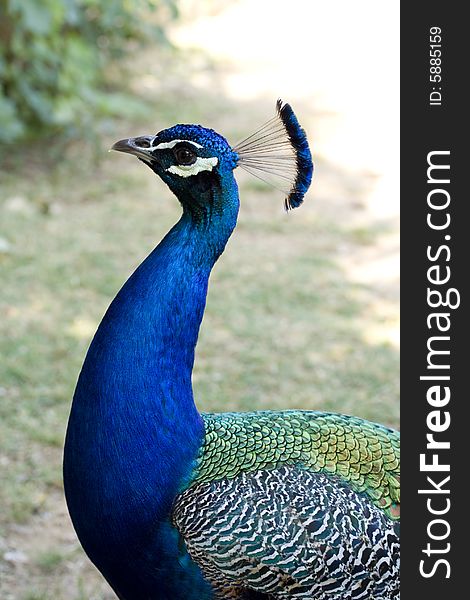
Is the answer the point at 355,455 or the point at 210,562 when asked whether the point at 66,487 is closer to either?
the point at 210,562

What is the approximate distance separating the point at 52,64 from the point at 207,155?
11.1 ft

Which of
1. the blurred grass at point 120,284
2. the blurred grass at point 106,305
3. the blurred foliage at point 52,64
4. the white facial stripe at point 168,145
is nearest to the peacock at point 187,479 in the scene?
the white facial stripe at point 168,145

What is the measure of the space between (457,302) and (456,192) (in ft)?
0.80

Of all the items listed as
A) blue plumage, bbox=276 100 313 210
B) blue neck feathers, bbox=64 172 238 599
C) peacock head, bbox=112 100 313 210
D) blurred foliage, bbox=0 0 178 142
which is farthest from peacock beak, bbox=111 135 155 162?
blurred foliage, bbox=0 0 178 142

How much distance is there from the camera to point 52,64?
498cm

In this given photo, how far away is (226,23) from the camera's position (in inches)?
290

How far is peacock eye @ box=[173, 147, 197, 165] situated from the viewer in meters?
1.86

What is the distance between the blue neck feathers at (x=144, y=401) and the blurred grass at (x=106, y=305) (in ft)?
2.31

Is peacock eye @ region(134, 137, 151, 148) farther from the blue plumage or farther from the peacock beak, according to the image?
the blue plumage

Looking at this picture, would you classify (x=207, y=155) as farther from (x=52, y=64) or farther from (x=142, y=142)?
Result: (x=52, y=64)

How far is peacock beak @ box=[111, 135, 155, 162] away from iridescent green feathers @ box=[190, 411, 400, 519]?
0.57m

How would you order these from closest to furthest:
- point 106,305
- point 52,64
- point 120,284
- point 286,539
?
point 286,539 → point 106,305 → point 120,284 → point 52,64

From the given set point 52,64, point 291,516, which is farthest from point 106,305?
point 291,516

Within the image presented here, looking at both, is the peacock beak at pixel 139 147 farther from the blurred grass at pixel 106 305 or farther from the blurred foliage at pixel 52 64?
the blurred foliage at pixel 52 64
